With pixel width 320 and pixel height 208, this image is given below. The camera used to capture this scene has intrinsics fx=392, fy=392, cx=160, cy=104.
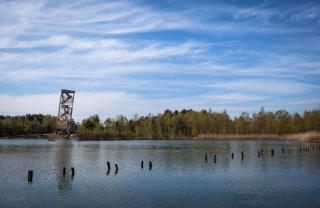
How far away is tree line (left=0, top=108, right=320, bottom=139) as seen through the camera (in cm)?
11348

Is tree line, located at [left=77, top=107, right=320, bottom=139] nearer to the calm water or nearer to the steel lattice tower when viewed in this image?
the steel lattice tower

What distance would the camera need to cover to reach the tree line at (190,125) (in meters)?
113

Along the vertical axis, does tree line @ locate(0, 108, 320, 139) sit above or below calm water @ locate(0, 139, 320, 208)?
above

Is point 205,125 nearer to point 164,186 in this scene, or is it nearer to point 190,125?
point 190,125

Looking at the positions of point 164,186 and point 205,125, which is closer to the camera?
point 164,186

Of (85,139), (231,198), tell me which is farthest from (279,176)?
(85,139)

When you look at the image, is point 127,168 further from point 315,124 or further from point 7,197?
point 315,124

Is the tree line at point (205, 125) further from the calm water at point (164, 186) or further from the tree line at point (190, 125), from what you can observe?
the calm water at point (164, 186)

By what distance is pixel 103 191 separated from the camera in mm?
23484

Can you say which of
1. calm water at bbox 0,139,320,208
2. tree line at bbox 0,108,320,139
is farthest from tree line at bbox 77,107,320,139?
calm water at bbox 0,139,320,208

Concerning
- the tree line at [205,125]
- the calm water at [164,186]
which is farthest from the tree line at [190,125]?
the calm water at [164,186]

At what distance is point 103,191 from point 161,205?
5.26 m

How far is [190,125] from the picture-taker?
130 m

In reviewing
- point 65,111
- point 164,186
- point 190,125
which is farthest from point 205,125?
point 164,186
